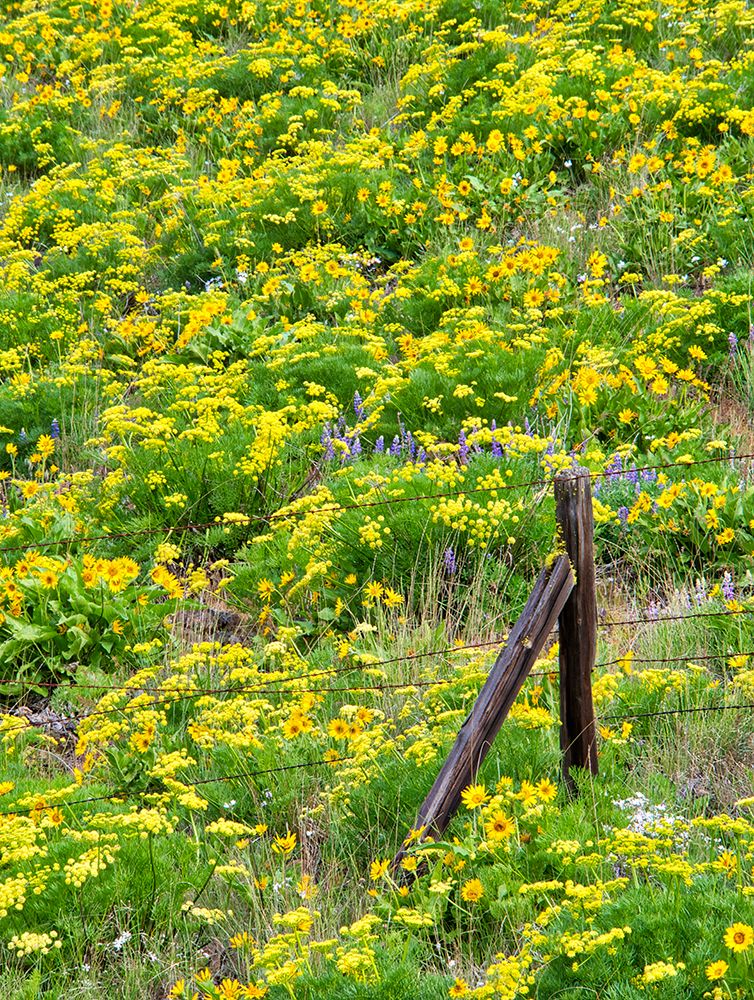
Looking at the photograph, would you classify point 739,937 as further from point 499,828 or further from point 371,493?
point 371,493

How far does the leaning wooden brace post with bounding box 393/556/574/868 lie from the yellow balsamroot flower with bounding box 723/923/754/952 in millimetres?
935

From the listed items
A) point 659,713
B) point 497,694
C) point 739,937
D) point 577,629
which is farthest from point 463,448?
point 739,937

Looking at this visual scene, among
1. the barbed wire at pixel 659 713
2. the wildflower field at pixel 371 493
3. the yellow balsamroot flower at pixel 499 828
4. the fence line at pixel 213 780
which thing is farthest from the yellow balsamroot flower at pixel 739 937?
the fence line at pixel 213 780

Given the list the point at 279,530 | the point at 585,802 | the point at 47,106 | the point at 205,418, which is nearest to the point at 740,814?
the point at 585,802

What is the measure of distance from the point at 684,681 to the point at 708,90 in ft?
18.6

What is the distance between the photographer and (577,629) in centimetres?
371

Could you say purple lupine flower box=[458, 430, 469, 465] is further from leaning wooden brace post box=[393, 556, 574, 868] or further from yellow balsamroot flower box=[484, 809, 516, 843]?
yellow balsamroot flower box=[484, 809, 516, 843]

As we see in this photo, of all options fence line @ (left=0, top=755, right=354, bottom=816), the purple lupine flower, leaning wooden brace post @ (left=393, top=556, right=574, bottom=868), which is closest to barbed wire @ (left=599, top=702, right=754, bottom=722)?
leaning wooden brace post @ (left=393, top=556, right=574, bottom=868)

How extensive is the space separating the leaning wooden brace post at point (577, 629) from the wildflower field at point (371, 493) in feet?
0.44

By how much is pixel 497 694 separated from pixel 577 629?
342mm

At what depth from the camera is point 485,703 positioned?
363 centimetres

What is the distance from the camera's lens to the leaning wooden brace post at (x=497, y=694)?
358cm

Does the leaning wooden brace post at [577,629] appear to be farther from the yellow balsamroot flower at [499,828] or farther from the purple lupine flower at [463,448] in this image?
the purple lupine flower at [463,448]

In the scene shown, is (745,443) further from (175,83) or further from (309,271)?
(175,83)
